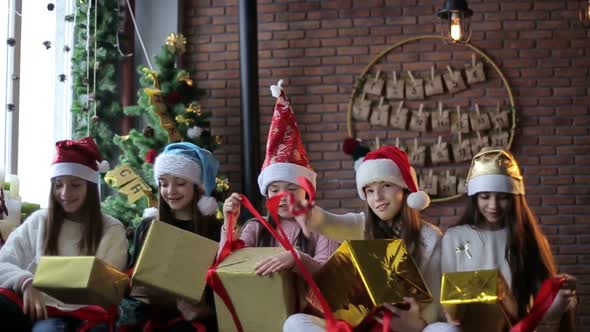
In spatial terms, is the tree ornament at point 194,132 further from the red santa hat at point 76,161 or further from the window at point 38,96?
the red santa hat at point 76,161

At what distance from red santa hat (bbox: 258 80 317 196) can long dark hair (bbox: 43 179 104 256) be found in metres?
0.69

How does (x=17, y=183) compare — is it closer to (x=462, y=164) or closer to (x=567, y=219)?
(x=462, y=164)

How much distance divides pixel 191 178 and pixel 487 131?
3069mm

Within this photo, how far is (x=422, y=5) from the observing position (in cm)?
651

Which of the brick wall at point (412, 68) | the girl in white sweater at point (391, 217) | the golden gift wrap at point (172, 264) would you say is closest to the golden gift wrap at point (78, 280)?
the golden gift wrap at point (172, 264)

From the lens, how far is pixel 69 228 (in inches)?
147

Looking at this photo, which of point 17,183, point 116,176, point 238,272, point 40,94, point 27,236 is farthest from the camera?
point 40,94

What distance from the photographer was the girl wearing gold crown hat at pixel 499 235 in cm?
345

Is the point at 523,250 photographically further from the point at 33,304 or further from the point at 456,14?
the point at 456,14

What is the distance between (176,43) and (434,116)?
1.80m

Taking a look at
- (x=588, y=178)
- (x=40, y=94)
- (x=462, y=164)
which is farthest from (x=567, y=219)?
(x=40, y=94)

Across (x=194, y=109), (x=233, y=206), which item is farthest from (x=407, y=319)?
(x=194, y=109)

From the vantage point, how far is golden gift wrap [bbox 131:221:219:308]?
3.11 m

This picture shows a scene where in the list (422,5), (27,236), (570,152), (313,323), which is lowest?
(313,323)
